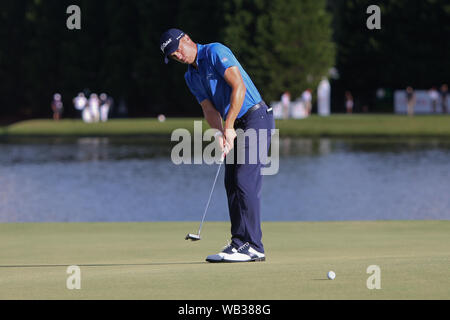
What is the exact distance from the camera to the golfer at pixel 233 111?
914cm

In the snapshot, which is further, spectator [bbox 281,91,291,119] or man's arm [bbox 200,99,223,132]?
spectator [bbox 281,91,291,119]

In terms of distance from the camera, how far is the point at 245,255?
9492mm

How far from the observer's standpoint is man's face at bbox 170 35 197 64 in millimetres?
9211

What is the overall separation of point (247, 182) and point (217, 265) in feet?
2.76

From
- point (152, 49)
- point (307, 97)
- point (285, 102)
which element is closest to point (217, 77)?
point (285, 102)

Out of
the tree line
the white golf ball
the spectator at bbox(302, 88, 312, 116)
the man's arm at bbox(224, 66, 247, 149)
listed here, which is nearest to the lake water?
the man's arm at bbox(224, 66, 247, 149)

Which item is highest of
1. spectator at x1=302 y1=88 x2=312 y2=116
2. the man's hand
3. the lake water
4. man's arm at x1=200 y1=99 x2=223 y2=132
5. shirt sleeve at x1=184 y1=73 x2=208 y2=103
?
spectator at x1=302 y1=88 x2=312 y2=116

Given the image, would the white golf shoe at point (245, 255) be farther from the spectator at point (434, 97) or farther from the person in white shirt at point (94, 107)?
the spectator at point (434, 97)

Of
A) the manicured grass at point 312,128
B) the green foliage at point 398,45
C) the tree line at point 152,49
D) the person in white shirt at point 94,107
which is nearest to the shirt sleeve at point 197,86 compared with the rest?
the manicured grass at point 312,128

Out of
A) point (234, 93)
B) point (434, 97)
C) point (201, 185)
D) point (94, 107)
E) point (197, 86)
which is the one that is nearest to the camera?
point (234, 93)

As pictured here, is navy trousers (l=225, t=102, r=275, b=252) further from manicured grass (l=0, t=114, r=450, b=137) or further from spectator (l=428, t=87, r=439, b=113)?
spectator (l=428, t=87, r=439, b=113)

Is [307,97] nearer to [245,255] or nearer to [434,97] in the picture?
[434,97]

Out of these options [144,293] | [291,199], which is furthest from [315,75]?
[144,293]

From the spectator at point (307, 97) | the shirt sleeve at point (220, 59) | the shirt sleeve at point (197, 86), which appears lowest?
the shirt sleeve at point (197, 86)
